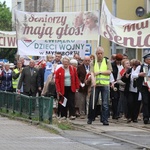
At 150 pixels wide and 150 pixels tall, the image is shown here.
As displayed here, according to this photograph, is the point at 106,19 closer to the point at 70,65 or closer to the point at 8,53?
the point at 70,65

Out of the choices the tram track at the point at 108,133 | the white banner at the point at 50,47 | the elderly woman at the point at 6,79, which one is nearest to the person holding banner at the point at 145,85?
the tram track at the point at 108,133

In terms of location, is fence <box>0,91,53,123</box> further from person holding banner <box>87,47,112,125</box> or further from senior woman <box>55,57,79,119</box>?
person holding banner <box>87,47,112,125</box>

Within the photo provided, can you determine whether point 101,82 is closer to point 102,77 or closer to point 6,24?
point 102,77

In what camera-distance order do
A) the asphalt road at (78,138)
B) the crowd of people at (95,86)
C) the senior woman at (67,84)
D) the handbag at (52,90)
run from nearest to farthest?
the asphalt road at (78,138), the crowd of people at (95,86), the senior woman at (67,84), the handbag at (52,90)

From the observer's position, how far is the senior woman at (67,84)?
1825 centimetres

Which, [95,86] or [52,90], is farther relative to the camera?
[52,90]

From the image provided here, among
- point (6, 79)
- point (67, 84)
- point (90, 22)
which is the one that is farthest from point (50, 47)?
point (67, 84)

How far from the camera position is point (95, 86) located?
56.2 feet

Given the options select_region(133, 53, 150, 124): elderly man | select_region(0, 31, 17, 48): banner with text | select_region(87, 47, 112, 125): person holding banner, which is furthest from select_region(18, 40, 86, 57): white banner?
select_region(87, 47, 112, 125): person holding banner

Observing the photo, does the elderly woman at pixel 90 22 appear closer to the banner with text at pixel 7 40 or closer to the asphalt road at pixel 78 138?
the asphalt road at pixel 78 138

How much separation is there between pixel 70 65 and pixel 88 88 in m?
1.21

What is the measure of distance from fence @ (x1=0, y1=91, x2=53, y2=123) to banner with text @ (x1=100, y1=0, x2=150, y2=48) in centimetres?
279

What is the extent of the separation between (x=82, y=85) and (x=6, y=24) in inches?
2158

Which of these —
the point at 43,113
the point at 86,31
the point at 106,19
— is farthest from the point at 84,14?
the point at 43,113
